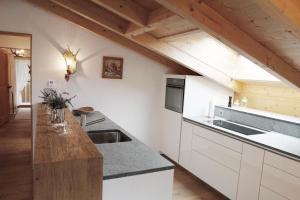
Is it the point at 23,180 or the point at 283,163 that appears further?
the point at 23,180

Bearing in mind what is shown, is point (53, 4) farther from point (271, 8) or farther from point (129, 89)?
point (271, 8)

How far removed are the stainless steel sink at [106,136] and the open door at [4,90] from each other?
4460mm

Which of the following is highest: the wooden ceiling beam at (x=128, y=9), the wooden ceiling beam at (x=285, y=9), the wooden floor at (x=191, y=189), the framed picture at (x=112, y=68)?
the wooden ceiling beam at (x=128, y=9)

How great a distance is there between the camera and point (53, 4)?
10.8 ft

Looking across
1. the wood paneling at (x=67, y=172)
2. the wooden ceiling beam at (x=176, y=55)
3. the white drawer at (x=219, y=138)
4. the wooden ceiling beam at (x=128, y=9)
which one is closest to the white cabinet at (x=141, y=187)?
the wood paneling at (x=67, y=172)

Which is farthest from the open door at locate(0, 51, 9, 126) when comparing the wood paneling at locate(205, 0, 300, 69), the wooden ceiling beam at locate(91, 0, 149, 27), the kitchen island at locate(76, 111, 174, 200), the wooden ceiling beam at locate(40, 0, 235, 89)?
the wood paneling at locate(205, 0, 300, 69)

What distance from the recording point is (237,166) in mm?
2580

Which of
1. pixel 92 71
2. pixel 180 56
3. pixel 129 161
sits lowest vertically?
pixel 129 161

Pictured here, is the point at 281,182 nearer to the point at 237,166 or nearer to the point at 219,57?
the point at 237,166

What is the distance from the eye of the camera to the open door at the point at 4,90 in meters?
5.69

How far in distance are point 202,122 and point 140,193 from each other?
188cm

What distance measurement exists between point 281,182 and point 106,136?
1.79 meters

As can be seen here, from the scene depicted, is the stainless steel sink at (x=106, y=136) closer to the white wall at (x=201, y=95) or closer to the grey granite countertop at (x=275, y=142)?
the grey granite countertop at (x=275, y=142)

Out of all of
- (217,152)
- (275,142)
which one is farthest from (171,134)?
(275,142)
